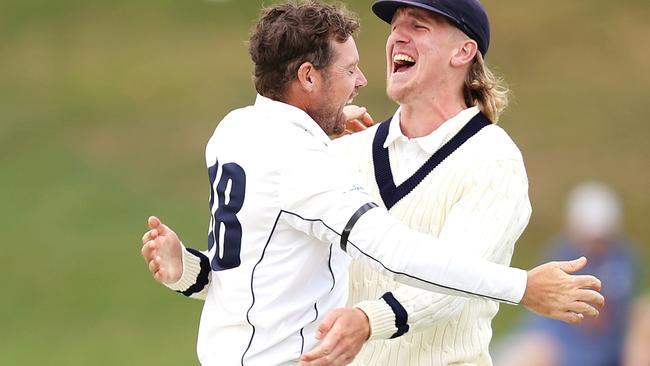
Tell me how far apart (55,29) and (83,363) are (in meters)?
4.74

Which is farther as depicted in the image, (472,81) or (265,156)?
(472,81)

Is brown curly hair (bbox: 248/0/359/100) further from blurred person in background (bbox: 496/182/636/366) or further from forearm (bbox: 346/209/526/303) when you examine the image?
blurred person in background (bbox: 496/182/636/366)

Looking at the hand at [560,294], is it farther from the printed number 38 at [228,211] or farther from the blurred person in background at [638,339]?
the blurred person in background at [638,339]

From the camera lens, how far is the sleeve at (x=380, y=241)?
3.25 metres

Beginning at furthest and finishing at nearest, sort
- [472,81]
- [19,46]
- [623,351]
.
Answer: [19,46]
[623,351]
[472,81]

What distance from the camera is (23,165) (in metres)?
11.8

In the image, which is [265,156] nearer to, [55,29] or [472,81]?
[472,81]

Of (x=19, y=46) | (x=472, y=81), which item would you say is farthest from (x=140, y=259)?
(x=472, y=81)

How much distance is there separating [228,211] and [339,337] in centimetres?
42

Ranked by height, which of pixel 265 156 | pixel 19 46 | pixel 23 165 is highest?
pixel 265 156

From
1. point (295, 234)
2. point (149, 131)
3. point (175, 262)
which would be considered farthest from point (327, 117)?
point (149, 131)

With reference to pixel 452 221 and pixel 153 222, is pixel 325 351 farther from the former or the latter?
pixel 153 222

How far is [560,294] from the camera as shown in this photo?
3254mm

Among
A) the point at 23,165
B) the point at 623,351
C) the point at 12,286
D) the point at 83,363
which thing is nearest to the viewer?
the point at 623,351
